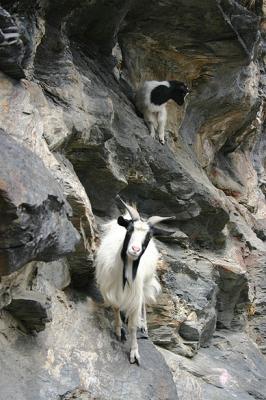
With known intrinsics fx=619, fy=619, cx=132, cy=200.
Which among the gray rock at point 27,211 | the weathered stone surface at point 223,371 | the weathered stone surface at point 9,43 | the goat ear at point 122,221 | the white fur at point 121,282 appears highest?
the weathered stone surface at point 9,43

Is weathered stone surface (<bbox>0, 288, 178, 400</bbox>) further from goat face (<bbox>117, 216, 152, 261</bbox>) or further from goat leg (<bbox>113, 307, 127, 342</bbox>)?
goat face (<bbox>117, 216, 152, 261</bbox>)

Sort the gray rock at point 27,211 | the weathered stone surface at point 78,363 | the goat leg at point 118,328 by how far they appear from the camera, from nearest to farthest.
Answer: the gray rock at point 27,211 → the weathered stone surface at point 78,363 → the goat leg at point 118,328

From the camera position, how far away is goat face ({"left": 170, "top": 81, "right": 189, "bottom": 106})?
34.7 feet

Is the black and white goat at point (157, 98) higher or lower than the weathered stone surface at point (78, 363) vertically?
higher

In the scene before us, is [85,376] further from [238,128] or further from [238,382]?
[238,128]

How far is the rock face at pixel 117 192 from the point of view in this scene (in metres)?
5.49

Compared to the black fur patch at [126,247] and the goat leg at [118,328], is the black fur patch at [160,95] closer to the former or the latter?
the black fur patch at [126,247]

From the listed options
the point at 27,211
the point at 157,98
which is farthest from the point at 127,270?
the point at 157,98

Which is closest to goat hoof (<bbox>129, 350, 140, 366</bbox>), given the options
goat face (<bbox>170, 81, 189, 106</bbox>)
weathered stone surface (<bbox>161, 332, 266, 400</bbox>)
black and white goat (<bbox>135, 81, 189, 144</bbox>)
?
weathered stone surface (<bbox>161, 332, 266, 400</bbox>)

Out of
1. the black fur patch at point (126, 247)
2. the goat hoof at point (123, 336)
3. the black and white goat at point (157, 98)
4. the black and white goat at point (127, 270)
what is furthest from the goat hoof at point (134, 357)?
the black and white goat at point (157, 98)

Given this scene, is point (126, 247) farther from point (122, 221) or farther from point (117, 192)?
point (117, 192)

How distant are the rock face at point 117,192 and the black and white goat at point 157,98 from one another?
0.22 meters

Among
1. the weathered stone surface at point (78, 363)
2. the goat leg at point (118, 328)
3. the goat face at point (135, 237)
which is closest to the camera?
the weathered stone surface at point (78, 363)

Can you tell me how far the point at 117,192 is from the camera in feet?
28.6
